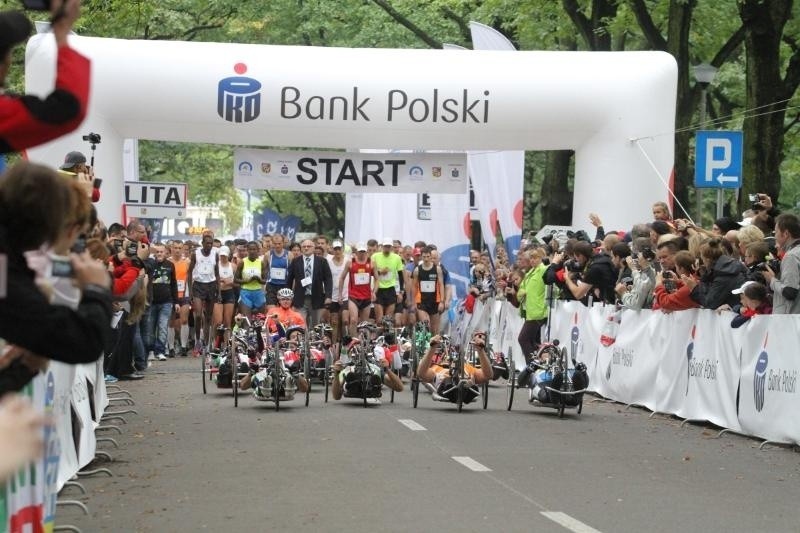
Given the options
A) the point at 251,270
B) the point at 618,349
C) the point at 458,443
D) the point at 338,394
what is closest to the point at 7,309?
the point at 458,443

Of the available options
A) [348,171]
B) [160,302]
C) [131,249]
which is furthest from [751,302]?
[160,302]

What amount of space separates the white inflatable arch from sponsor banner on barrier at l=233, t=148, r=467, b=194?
3.87 ft

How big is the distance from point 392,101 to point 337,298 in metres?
5.21

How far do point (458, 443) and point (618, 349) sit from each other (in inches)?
241

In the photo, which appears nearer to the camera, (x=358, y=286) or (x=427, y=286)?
(x=358, y=286)

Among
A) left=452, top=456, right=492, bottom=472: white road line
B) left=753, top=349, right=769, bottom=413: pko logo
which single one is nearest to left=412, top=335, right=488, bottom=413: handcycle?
left=753, top=349, right=769, bottom=413: pko logo

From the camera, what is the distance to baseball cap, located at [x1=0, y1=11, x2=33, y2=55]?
173 inches

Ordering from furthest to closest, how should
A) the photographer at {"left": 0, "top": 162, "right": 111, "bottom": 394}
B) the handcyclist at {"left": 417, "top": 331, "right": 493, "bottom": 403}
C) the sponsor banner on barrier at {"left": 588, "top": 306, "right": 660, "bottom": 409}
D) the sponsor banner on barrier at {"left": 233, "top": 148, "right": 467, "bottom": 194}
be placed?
the sponsor banner on barrier at {"left": 233, "top": 148, "right": 467, "bottom": 194} < the sponsor banner on barrier at {"left": 588, "top": 306, "right": 660, "bottom": 409} < the handcyclist at {"left": 417, "top": 331, "right": 493, "bottom": 403} < the photographer at {"left": 0, "top": 162, "right": 111, "bottom": 394}

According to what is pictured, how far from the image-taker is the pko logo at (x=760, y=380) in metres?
14.3

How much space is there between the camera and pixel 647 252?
18031 millimetres

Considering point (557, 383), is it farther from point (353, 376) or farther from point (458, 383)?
point (353, 376)

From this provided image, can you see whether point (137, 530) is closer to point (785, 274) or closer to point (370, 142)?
point (785, 274)

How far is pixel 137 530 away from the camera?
28.7ft

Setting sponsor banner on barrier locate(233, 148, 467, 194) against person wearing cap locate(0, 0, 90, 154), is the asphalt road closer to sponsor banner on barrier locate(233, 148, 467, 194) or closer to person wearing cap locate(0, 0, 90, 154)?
person wearing cap locate(0, 0, 90, 154)
